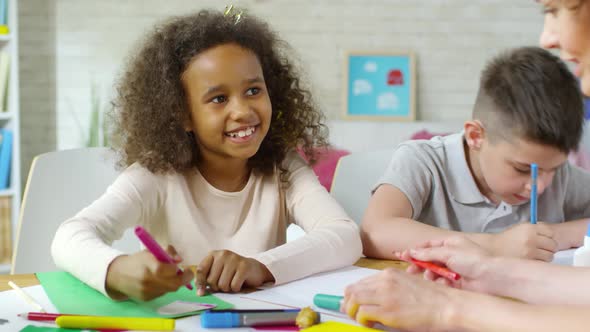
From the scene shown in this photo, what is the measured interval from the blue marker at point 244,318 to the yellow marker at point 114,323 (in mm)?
43

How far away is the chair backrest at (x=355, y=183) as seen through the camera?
175 centimetres

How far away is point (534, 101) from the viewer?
4.67 feet

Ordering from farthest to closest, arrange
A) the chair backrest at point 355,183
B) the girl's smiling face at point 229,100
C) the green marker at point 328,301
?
the chair backrest at point 355,183, the girl's smiling face at point 229,100, the green marker at point 328,301

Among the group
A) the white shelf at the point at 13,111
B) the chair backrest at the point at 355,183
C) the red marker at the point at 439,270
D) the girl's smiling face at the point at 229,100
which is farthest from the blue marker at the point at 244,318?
the white shelf at the point at 13,111

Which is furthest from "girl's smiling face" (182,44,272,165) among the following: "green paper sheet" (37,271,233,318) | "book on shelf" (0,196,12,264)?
"book on shelf" (0,196,12,264)

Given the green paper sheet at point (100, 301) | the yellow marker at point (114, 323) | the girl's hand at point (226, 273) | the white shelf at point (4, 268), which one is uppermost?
the girl's hand at point (226, 273)

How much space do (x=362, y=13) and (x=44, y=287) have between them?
297 centimetres

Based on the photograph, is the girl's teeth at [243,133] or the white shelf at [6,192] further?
the white shelf at [6,192]

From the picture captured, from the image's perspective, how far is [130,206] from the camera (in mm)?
1301

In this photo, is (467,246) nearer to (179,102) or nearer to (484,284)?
(484,284)

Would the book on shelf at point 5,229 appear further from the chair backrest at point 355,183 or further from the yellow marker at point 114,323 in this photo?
the yellow marker at point 114,323

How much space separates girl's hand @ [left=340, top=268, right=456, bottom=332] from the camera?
0.80m

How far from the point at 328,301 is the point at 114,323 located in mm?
267

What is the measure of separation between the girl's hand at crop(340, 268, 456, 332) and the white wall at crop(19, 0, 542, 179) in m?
2.88
